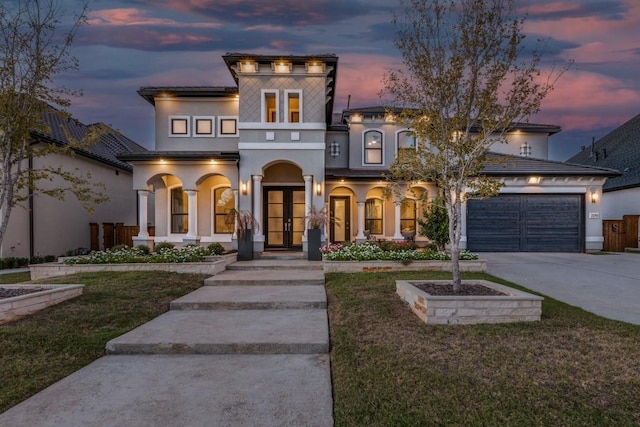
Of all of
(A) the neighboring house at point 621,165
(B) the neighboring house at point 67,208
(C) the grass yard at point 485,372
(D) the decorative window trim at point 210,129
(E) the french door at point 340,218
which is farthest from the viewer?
(A) the neighboring house at point 621,165

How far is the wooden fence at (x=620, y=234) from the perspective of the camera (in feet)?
47.3

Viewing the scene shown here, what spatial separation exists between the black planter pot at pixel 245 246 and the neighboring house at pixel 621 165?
53.1 ft

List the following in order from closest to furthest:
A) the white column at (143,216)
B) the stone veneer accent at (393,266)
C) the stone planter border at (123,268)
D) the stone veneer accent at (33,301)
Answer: the stone veneer accent at (33,301)
the stone planter border at (123,268)
the stone veneer accent at (393,266)
the white column at (143,216)

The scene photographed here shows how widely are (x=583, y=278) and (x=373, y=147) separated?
28.8ft

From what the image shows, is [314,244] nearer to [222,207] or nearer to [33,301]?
[222,207]

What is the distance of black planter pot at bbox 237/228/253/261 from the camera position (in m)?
10.6

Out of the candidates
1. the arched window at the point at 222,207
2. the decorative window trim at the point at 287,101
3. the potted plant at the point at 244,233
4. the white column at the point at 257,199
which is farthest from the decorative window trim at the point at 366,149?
the potted plant at the point at 244,233

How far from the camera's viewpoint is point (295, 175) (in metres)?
13.1

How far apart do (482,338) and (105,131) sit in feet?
23.7

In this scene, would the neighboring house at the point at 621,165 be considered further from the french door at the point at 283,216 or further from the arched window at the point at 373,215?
the french door at the point at 283,216

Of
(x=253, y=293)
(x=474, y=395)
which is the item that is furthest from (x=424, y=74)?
(x=253, y=293)

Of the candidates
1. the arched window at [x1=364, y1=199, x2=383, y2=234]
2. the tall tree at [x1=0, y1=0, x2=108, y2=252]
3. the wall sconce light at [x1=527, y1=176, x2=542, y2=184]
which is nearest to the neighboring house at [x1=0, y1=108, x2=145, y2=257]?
the tall tree at [x1=0, y1=0, x2=108, y2=252]

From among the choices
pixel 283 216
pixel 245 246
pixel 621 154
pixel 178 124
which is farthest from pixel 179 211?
pixel 621 154

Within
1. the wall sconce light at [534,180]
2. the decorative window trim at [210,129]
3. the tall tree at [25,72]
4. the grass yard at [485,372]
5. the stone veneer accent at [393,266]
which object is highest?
the decorative window trim at [210,129]
